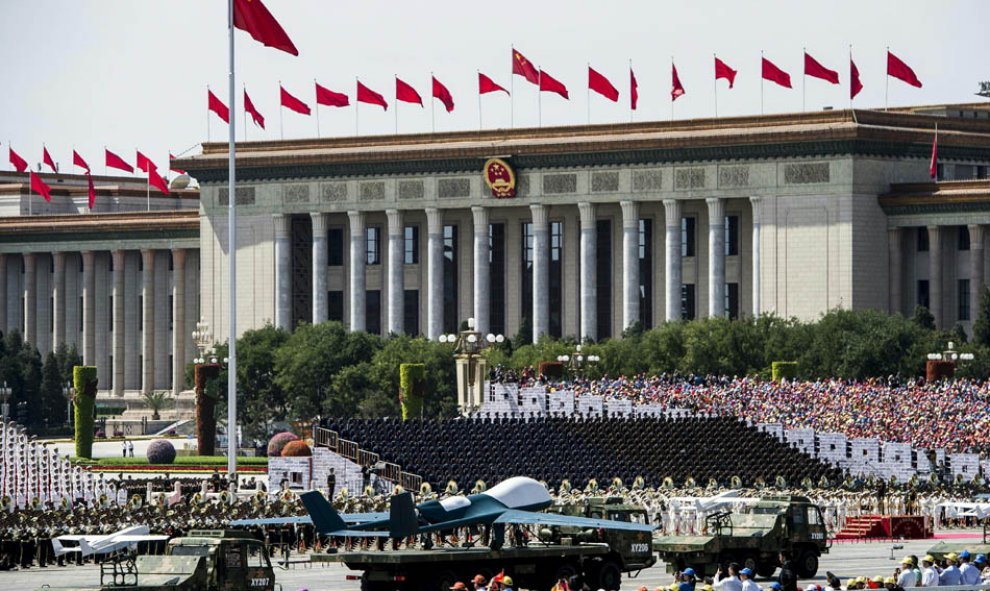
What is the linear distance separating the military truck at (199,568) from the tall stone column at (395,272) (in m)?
95.9

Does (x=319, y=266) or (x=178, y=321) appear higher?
(x=319, y=266)

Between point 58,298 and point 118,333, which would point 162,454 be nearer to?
point 118,333

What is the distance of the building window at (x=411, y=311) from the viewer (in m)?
150

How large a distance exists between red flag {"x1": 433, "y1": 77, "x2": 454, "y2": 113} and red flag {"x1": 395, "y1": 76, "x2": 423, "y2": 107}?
1.04 meters

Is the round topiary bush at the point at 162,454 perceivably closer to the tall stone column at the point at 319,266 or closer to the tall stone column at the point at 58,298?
the tall stone column at the point at 319,266

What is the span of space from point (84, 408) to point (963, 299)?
46.1 metres

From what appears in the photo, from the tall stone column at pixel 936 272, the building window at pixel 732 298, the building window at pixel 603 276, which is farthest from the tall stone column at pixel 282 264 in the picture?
the tall stone column at pixel 936 272

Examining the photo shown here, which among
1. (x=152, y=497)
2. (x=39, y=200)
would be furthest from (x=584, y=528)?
(x=39, y=200)

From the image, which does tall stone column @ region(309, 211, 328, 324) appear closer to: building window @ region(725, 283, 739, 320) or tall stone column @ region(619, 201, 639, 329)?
tall stone column @ region(619, 201, 639, 329)

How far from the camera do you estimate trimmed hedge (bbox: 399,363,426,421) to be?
11000cm

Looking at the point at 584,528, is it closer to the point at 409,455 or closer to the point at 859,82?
the point at 409,455

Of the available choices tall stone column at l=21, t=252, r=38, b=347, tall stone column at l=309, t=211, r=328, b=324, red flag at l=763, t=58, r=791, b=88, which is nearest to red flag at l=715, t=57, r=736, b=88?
red flag at l=763, t=58, r=791, b=88

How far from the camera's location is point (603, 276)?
145125 millimetres

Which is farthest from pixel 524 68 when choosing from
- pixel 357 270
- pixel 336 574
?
pixel 336 574
